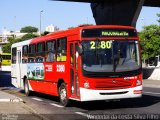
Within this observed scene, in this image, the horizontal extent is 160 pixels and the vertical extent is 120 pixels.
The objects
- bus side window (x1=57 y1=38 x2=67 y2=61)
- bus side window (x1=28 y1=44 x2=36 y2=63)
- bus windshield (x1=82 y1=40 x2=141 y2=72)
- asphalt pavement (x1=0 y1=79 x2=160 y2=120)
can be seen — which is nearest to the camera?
asphalt pavement (x1=0 y1=79 x2=160 y2=120)

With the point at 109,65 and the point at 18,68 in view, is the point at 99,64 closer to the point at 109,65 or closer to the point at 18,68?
the point at 109,65

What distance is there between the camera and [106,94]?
48.3 ft

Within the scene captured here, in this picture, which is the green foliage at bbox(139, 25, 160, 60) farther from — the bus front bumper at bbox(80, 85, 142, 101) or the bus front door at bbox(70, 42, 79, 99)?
the bus front bumper at bbox(80, 85, 142, 101)

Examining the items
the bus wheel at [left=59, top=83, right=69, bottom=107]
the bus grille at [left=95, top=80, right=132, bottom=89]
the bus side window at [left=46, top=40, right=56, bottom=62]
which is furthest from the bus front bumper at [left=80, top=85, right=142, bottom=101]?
the bus side window at [left=46, top=40, right=56, bottom=62]

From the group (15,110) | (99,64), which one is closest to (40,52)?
(99,64)

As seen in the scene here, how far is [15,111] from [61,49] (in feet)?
12.4

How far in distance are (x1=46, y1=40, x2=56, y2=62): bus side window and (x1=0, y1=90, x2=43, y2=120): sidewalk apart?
2348 mm

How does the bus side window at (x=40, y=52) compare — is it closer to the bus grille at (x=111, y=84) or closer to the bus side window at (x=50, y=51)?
the bus side window at (x=50, y=51)

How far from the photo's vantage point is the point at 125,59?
15.1m

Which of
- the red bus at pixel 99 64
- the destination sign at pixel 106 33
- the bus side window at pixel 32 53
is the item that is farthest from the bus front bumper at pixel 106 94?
the bus side window at pixel 32 53

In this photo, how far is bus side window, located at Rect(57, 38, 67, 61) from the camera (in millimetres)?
16500

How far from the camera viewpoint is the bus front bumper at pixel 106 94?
14.6 metres

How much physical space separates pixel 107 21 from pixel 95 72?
33369 mm

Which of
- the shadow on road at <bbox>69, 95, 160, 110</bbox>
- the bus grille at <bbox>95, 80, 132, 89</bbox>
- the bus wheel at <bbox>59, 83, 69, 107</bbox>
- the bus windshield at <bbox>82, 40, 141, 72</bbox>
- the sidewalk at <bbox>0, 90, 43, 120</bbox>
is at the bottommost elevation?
the shadow on road at <bbox>69, 95, 160, 110</bbox>
